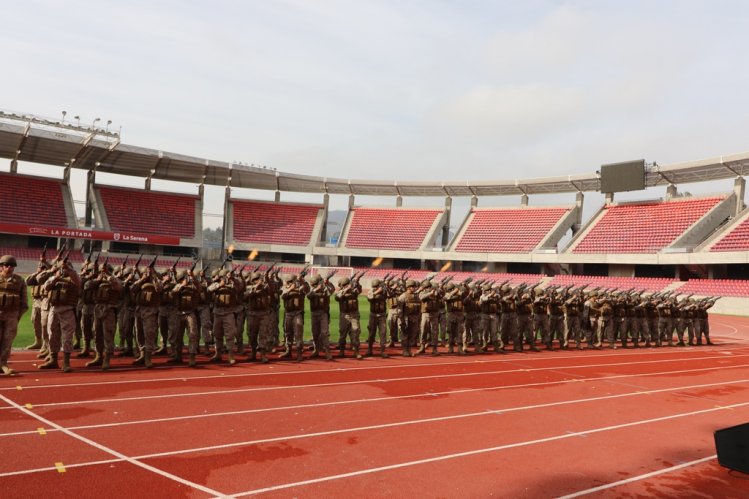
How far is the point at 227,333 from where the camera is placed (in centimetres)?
1110

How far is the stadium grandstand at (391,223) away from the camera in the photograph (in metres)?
34.5

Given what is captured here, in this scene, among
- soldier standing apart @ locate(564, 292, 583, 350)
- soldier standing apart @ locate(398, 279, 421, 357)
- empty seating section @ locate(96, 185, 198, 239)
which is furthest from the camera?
empty seating section @ locate(96, 185, 198, 239)

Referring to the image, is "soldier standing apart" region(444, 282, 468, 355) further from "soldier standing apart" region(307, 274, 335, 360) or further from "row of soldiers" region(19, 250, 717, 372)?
"soldier standing apart" region(307, 274, 335, 360)

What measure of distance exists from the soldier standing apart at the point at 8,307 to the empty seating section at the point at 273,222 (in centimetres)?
3758

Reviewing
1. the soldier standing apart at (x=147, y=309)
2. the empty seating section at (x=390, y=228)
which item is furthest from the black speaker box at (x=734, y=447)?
the empty seating section at (x=390, y=228)

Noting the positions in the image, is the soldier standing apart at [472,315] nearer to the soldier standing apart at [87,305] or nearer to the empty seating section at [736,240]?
the soldier standing apart at [87,305]

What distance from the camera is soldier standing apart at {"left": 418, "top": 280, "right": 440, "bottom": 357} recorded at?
13922mm

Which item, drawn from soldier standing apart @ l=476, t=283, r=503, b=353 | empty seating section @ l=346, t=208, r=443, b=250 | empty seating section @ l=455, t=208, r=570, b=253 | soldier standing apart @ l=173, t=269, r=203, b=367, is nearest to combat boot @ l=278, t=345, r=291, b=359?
soldier standing apart @ l=173, t=269, r=203, b=367

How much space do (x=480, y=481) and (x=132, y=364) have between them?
7765mm

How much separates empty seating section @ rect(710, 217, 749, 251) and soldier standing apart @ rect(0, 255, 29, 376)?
3615cm

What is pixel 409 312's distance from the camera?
538 inches

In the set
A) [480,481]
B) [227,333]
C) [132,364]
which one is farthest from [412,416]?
[132,364]

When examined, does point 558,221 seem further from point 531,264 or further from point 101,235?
point 101,235

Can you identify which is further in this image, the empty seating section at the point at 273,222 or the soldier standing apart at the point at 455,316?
the empty seating section at the point at 273,222
